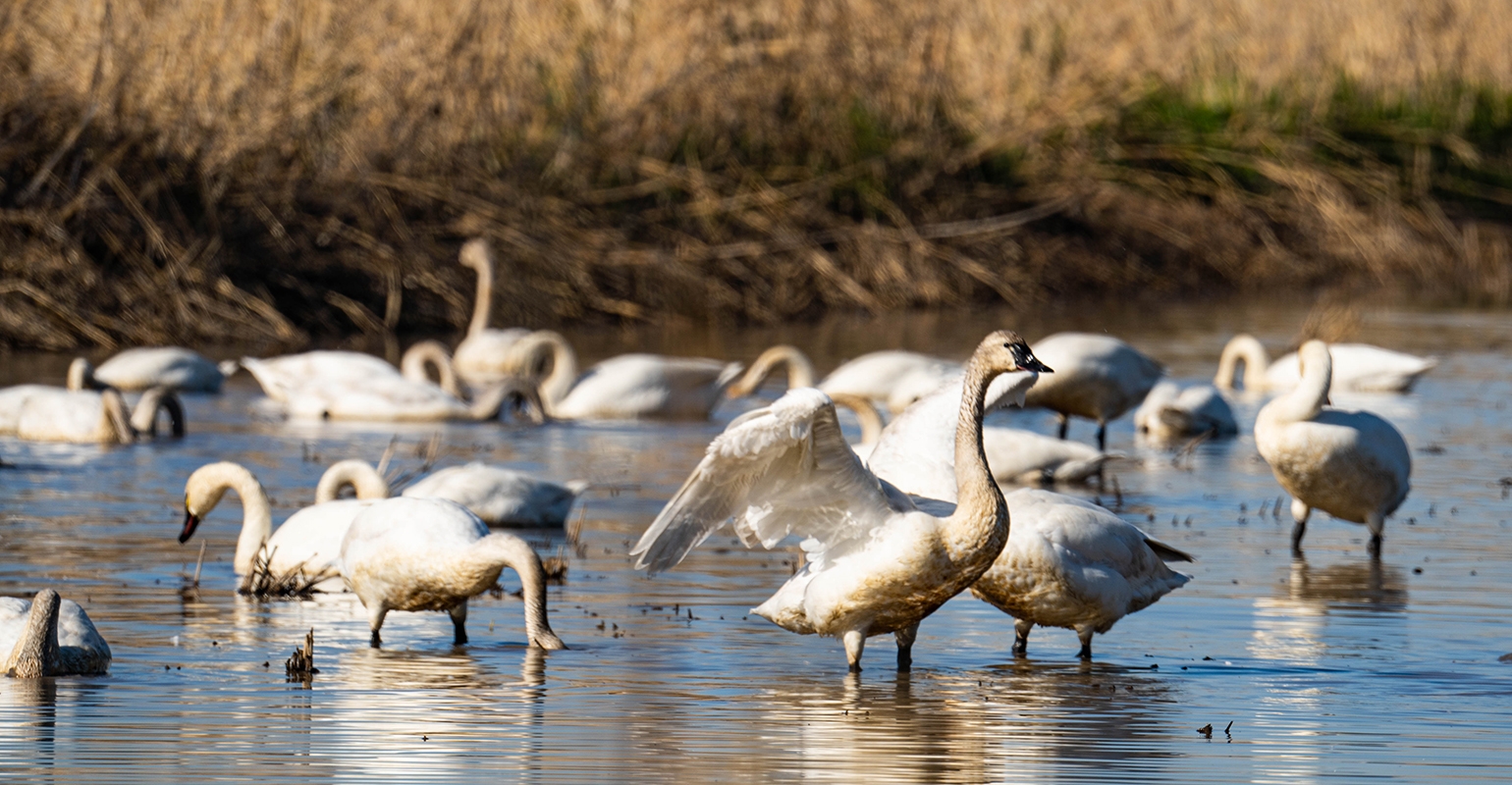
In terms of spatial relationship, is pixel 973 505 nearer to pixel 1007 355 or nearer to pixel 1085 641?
pixel 1007 355

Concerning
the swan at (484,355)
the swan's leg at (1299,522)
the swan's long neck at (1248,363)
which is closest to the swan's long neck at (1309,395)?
the swan's leg at (1299,522)

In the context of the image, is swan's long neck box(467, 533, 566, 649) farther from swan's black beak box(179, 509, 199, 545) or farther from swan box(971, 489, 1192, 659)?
swan's black beak box(179, 509, 199, 545)

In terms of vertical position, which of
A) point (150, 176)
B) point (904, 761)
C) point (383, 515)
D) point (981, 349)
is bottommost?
point (904, 761)

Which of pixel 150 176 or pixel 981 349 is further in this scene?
pixel 150 176

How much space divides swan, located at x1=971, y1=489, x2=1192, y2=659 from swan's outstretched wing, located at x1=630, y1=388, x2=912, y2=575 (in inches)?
17.7

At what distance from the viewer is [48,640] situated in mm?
6199

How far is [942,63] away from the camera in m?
23.6

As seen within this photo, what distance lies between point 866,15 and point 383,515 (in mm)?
16093

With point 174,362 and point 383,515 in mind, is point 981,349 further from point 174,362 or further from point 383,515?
point 174,362

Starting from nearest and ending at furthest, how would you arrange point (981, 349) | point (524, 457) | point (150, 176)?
1. point (981, 349)
2. point (524, 457)
3. point (150, 176)

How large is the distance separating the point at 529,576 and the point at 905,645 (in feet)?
3.91

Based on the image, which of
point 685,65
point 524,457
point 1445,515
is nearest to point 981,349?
point 1445,515

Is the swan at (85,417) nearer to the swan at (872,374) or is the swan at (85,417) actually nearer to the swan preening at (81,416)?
the swan preening at (81,416)

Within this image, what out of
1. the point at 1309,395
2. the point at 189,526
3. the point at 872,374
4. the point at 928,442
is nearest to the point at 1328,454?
the point at 1309,395
